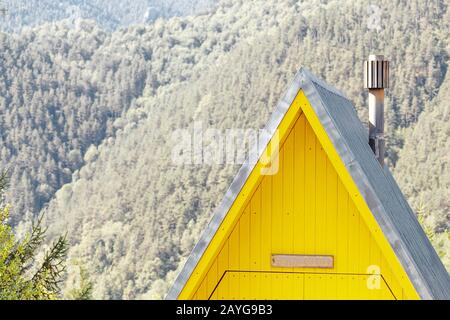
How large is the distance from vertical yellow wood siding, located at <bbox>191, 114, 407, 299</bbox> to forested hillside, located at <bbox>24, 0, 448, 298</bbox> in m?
74.8

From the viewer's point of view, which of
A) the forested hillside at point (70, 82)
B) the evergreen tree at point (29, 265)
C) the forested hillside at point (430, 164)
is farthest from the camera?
the forested hillside at point (70, 82)

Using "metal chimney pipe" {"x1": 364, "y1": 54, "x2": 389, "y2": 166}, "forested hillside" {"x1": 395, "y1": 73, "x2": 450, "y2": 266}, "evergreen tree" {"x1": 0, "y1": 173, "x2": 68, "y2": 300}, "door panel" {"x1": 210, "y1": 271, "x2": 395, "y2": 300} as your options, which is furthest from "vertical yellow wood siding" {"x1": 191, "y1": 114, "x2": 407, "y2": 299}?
"forested hillside" {"x1": 395, "y1": 73, "x2": 450, "y2": 266}

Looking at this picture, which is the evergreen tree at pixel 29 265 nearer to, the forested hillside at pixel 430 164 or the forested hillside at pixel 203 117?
the forested hillside at pixel 430 164

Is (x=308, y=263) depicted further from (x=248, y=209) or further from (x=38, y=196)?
(x=38, y=196)

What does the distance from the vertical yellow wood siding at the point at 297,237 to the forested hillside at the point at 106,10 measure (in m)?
153

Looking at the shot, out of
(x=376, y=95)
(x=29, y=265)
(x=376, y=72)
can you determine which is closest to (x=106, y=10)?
(x=29, y=265)

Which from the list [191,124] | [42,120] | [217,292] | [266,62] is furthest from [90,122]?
[217,292]

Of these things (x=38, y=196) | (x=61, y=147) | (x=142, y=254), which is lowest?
(x=142, y=254)

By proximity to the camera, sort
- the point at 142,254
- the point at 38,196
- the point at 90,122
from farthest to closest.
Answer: the point at 90,122, the point at 38,196, the point at 142,254

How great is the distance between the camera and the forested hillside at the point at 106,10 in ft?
522

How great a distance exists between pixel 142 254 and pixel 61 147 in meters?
28.5

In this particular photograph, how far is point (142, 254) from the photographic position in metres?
99.5

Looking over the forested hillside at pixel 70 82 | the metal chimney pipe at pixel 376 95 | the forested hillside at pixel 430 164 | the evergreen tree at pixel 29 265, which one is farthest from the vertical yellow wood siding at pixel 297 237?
the forested hillside at pixel 70 82

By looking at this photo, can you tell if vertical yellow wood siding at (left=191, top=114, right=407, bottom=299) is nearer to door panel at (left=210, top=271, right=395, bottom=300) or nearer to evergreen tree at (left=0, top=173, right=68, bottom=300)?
door panel at (left=210, top=271, right=395, bottom=300)
